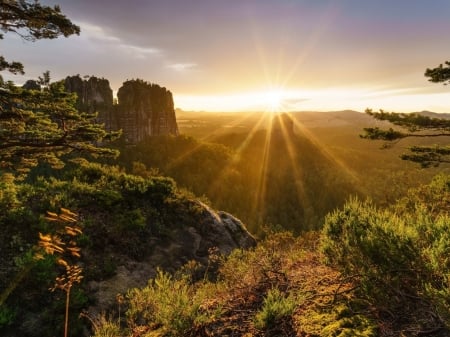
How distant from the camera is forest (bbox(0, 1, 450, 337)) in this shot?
4.37 metres

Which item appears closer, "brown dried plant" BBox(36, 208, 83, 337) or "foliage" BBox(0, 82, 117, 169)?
"brown dried plant" BBox(36, 208, 83, 337)

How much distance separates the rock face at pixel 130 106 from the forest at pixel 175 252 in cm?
9649

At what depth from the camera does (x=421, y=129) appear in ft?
39.9

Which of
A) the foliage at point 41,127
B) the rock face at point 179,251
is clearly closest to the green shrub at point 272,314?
the rock face at point 179,251

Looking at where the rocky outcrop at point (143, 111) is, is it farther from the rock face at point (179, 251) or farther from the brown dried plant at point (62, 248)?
the brown dried plant at point (62, 248)

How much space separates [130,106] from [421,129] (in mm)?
113675

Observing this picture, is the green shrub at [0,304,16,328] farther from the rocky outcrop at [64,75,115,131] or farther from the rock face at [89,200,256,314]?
the rocky outcrop at [64,75,115,131]

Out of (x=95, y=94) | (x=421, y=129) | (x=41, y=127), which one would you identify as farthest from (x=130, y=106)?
(x=421, y=129)

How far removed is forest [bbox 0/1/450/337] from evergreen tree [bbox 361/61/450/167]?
0.04 metres

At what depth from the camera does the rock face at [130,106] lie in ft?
362

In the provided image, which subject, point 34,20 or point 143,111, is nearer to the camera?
point 34,20

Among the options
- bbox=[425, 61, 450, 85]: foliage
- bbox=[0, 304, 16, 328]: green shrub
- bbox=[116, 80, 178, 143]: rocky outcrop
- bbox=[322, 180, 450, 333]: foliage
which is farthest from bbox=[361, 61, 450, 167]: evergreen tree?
bbox=[116, 80, 178, 143]: rocky outcrop

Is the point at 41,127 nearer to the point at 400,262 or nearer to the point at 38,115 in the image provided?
the point at 38,115

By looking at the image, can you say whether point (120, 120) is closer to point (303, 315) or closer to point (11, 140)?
point (11, 140)
